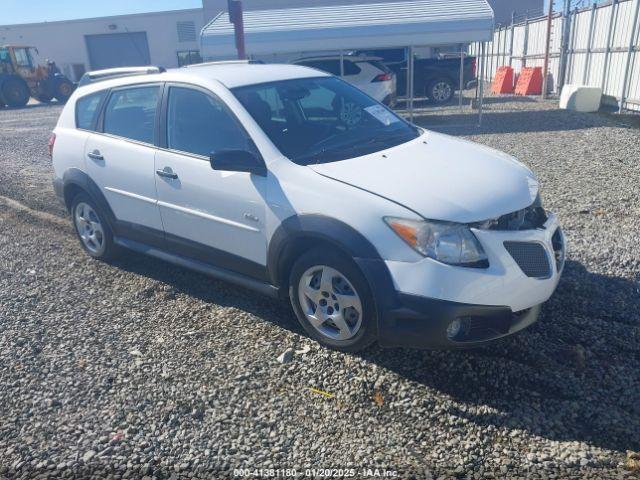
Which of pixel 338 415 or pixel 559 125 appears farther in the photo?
pixel 559 125

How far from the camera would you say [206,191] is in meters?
3.93

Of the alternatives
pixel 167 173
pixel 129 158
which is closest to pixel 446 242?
pixel 167 173

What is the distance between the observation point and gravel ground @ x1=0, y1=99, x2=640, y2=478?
2758mm

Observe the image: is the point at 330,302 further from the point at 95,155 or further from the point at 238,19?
the point at 238,19

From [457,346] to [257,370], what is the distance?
Answer: 4.15 ft

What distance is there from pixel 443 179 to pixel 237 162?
1335 millimetres

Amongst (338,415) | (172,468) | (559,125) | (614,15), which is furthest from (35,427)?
(614,15)

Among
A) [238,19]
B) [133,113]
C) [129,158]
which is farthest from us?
[238,19]

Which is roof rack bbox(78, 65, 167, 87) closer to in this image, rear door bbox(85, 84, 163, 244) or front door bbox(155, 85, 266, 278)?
rear door bbox(85, 84, 163, 244)

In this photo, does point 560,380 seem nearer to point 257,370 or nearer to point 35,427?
point 257,370

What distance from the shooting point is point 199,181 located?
397 centimetres

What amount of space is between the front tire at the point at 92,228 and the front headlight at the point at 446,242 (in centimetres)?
320

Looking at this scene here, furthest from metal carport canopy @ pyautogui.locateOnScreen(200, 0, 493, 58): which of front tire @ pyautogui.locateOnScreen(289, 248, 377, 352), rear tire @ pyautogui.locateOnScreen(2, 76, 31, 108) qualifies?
rear tire @ pyautogui.locateOnScreen(2, 76, 31, 108)

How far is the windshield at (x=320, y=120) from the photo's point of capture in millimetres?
3783
